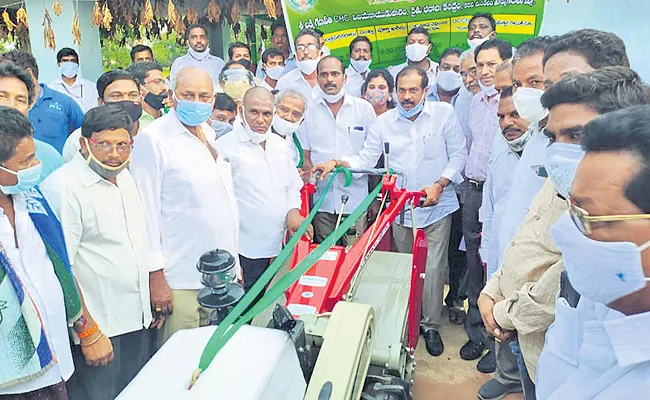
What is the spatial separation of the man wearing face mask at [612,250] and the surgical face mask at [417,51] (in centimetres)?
415

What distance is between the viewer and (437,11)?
234 inches

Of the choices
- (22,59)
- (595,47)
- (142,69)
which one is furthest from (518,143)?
(22,59)

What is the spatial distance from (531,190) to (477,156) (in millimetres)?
1328

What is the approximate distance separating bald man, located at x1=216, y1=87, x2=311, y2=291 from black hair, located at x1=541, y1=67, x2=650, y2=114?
1760mm

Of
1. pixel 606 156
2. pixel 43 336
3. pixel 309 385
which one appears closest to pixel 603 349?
pixel 606 156

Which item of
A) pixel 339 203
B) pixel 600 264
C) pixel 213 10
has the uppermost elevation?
pixel 213 10

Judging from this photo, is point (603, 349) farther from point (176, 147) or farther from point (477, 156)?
point (477, 156)

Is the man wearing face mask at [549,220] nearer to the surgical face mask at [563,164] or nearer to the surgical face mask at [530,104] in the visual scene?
the surgical face mask at [563,164]

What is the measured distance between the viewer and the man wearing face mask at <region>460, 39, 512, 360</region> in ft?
11.2

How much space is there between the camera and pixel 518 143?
2.67 meters

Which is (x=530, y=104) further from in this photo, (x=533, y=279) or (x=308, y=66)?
(x=308, y=66)

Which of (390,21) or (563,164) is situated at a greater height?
(390,21)

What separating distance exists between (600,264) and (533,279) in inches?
32.5

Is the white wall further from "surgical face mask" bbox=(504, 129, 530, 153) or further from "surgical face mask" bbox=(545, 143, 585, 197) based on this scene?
"surgical face mask" bbox=(545, 143, 585, 197)
